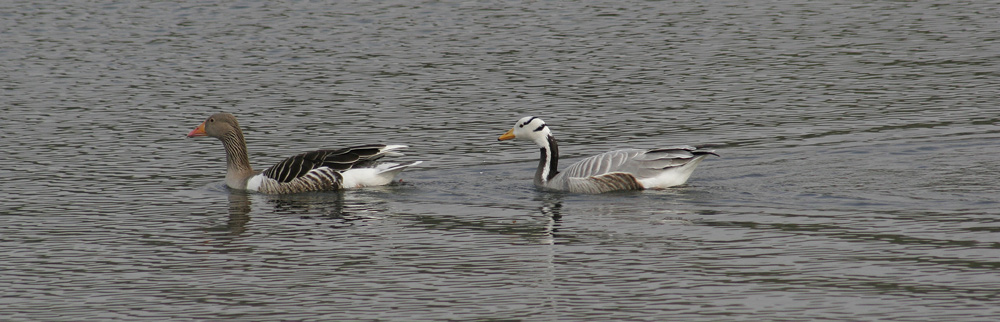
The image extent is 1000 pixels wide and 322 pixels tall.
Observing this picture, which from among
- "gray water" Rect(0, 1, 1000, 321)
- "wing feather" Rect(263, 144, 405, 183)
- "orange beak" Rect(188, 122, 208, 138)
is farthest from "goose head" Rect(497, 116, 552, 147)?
"orange beak" Rect(188, 122, 208, 138)

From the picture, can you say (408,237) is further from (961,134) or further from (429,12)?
(429,12)

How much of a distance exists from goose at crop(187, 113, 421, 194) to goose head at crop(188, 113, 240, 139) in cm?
83

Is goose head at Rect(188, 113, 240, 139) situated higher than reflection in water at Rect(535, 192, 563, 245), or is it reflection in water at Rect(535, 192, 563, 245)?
→ goose head at Rect(188, 113, 240, 139)

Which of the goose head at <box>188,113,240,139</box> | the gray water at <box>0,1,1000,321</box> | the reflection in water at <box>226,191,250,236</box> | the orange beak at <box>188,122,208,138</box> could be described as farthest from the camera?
the orange beak at <box>188,122,208,138</box>

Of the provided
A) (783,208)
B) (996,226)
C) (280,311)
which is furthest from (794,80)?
(280,311)

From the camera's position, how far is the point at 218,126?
56.0 ft

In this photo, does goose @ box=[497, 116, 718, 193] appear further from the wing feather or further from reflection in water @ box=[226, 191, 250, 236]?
reflection in water @ box=[226, 191, 250, 236]

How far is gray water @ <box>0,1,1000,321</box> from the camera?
9930mm

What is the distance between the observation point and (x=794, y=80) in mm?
22906

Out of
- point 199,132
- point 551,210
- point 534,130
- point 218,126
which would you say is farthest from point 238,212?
point 534,130

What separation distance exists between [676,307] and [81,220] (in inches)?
271

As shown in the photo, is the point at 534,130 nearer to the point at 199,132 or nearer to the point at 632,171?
the point at 632,171

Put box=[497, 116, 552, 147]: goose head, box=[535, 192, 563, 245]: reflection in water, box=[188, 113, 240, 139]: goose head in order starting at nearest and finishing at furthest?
1. box=[535, 192, 563, 245]: reflection in water
2. box=[497, 116, 552, 147]: goose head
3. box=[188, 113, 240, 139]: goose head

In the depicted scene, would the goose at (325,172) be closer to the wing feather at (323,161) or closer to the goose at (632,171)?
the wing feather at (323,161)
